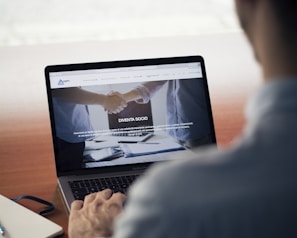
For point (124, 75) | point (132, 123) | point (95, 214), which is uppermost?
point (124, 75)

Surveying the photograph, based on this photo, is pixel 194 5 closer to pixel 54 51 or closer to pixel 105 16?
pixel 105 16

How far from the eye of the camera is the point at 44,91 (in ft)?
4.58

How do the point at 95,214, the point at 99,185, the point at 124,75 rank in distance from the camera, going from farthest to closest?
the point at 124,75
the point at 99,185
the point at 95,214

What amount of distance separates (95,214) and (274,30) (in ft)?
1.67

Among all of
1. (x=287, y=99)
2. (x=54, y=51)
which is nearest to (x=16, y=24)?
(x=54, y=51)

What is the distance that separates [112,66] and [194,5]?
73cm

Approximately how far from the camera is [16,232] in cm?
90

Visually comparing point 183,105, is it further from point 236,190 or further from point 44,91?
point 236,190

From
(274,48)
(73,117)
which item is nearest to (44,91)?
(73,117)

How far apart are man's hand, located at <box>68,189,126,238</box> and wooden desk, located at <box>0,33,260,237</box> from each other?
0.08m

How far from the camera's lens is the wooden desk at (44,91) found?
1.11 m

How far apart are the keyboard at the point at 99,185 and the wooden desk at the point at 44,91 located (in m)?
0.04

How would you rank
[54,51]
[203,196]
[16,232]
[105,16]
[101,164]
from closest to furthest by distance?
[203,196], [16,232], [101,164], [54,51], [105,16]

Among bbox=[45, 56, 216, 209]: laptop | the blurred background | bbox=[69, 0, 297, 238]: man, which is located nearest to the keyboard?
bbox=[45, 56, 216, 209]: laptop
